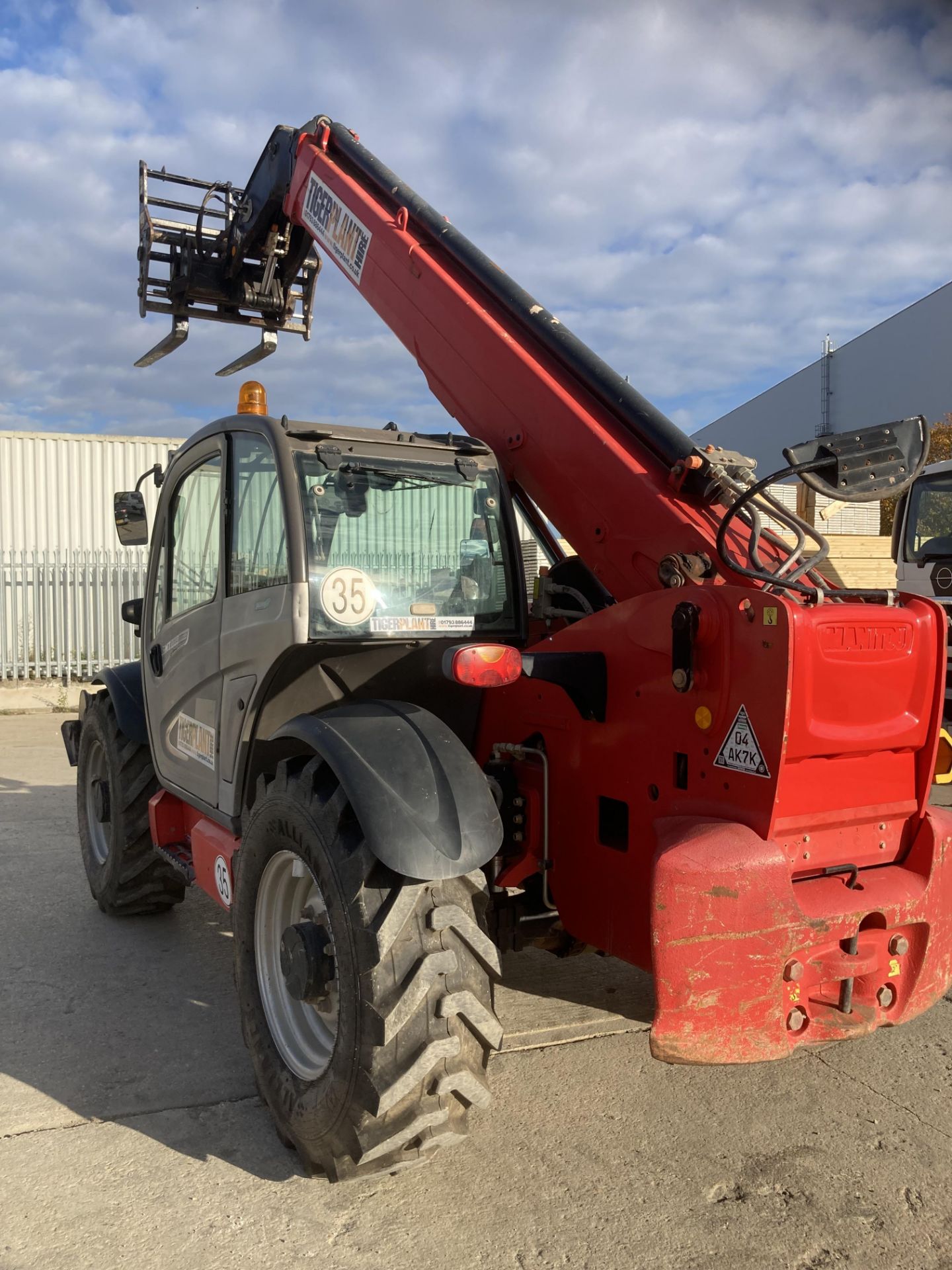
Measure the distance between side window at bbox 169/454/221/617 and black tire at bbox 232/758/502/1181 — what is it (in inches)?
57.2

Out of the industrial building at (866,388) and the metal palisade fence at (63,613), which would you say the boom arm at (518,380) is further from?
the industrial building at (866,388)

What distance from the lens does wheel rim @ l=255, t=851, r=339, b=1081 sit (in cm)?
303

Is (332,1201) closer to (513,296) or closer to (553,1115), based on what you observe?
(553,1115)

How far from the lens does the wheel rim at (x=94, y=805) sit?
5.33 m

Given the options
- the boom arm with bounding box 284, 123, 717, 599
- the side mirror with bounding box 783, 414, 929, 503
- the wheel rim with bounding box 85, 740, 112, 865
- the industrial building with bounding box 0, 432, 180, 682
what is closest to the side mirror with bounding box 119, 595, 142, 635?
the wheel rim with bounding box 85, 740, 112, 865

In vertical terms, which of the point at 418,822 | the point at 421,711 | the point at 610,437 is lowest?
the point at 418,822

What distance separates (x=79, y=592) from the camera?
14.4 meters

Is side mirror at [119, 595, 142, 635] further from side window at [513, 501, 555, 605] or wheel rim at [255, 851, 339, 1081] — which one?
wheel rim at [255, 851, 339, 1081]

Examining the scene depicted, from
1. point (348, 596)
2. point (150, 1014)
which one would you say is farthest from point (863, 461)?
point (150, 1014)

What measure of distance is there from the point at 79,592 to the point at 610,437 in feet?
40.7

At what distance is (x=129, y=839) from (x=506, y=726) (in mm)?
2299

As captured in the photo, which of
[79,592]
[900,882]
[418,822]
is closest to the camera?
[418,822]

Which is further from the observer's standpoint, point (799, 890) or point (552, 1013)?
point (552, 1013)

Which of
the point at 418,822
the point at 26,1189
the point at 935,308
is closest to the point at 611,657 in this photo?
the point at 418,822
